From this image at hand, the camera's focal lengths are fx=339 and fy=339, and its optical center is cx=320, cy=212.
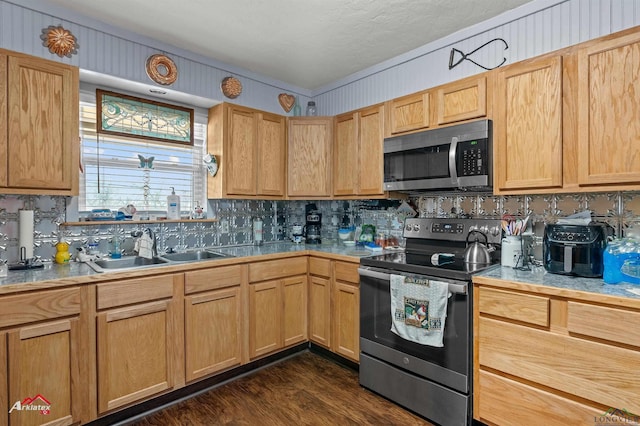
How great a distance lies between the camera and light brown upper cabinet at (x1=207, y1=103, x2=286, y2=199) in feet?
9.58

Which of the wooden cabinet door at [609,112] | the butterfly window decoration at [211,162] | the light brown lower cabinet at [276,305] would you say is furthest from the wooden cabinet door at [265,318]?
the wooden cabinet door at [609,112]

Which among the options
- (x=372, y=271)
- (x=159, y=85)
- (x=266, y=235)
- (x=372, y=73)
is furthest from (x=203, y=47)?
(x=372, y=271)

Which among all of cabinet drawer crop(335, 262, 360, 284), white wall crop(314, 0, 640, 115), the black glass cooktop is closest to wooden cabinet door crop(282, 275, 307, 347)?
cabinet drawer crop(335, 262, 360, 284)

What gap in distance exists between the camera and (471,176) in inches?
87.5

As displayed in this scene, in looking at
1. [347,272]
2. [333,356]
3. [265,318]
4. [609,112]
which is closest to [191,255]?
[265,318]

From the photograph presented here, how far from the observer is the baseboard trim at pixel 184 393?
203 cm

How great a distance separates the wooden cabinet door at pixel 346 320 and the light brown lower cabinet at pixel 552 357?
899mm

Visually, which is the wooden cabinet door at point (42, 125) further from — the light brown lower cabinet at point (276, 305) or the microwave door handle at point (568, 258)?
the microwave door handle at point (568, 258)

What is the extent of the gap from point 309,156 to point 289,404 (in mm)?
2087

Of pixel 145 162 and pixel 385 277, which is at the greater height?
pixel 145 162

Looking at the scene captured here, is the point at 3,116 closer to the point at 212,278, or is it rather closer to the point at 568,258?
the point at 212,278

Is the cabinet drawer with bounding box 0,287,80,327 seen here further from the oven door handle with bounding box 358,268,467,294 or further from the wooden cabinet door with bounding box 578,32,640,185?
the wooden cabinet door with bounding box 578,32,640,185

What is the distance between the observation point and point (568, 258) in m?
1.84

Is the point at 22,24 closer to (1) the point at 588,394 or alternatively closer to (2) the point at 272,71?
(2) the point at 272,71
